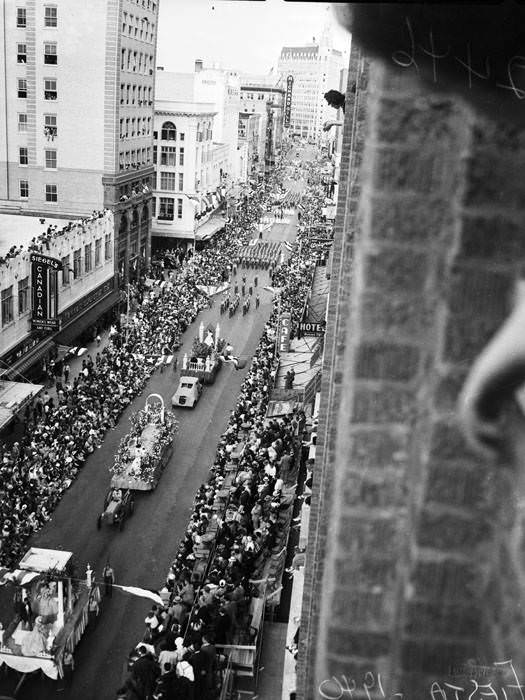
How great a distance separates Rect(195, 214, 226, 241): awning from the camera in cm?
6322

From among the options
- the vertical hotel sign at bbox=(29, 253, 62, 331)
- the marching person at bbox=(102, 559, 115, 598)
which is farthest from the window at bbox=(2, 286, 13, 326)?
the marching person at bbox=(102, 559, 115, 598)

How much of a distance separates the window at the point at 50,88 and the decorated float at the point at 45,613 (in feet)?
106

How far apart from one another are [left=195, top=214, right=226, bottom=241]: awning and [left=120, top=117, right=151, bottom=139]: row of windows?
453 inches

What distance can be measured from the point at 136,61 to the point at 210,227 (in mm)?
20758

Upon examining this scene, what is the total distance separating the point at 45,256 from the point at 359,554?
2729 cm

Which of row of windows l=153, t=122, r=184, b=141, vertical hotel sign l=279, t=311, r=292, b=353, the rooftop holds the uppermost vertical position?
row of windows l=153, t=122, r=184, b=141

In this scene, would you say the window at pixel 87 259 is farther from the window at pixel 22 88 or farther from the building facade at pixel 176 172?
the building facade at pixel 176 172

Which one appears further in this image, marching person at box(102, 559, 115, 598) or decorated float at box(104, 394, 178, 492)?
decorated float at box(104, 394, 178, 492)

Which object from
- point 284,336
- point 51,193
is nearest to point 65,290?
point 284,336

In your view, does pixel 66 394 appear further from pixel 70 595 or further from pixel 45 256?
pixel 70 595

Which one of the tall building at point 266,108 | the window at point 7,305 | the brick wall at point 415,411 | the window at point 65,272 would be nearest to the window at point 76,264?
the window at point 65,272

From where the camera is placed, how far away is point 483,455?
5.60 metres

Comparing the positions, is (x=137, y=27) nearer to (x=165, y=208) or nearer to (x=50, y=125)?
(x=50, y=125)

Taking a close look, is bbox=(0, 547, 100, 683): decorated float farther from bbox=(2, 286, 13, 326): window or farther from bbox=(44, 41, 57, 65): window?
bbox=(44, 41, 57, 65): window
